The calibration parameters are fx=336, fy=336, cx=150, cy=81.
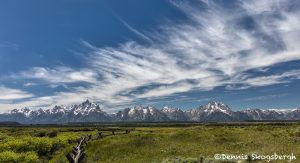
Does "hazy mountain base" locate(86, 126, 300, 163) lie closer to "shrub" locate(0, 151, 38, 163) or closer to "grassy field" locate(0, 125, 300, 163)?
"grassy field" locate(0, 125, 300, 163)

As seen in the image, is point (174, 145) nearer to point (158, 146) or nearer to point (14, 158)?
point (158, 146)

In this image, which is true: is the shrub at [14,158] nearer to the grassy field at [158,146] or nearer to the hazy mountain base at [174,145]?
the grassy field at [158,146]

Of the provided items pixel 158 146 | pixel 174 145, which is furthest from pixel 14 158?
pixel 174 145


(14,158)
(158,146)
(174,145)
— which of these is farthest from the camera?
(158,146)

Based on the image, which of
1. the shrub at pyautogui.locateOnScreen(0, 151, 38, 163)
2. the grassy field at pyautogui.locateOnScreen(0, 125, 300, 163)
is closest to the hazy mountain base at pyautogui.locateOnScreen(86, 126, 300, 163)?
the grassy field at pyautogui.locateOnScreen(0, 125, 300, 163)

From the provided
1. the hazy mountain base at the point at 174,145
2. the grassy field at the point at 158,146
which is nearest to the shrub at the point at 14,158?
the grassy field at the point at 158,146

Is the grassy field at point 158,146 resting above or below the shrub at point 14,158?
above

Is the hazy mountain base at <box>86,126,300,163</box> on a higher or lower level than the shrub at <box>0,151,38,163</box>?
higher

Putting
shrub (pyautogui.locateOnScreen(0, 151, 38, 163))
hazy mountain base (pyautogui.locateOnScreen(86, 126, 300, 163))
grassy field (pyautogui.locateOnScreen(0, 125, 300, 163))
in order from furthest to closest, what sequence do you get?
shrub (pyautogui.locateOnScreen(0, 151, 38, 163)) → hazy mountain base (pyautogui.locateOnScreen(86, 126, 300, 163)) → grassy field (pyautogui.locateOnScreen(0, 125, 300, 163))

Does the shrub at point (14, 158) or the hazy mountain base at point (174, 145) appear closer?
the hazy mountain base at point (174, 145)

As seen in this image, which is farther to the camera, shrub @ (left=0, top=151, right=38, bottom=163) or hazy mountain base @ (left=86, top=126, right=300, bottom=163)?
shrub @ (left=0, top=151, right=38, bottom=163)

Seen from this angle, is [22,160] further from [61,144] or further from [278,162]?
[278,162]

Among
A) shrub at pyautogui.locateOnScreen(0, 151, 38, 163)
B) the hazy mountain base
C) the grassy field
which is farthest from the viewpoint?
shrub at pyautogui.locateOnScreen(0, 151, 38, 163)

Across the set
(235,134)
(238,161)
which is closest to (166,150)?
(235,134)
